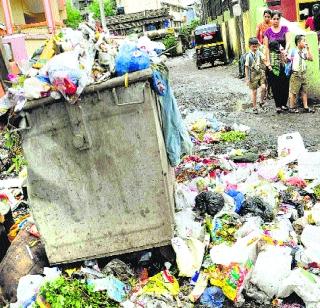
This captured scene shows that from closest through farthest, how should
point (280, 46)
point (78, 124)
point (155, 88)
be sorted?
point (78, 124) → point (155, 88) → point (280, 46)

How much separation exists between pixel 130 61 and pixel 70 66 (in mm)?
448

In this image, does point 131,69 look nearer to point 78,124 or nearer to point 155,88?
point 155,88

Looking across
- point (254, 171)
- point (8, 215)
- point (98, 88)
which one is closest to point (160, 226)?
point (98, 88)

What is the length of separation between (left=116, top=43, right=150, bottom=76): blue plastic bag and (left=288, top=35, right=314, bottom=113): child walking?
5.79 meters

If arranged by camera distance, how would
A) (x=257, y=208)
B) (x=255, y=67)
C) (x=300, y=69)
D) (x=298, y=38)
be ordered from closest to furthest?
1. (x=257, y=208)
2. (x=300, y=69)
3. (x=298, y=38)
4. (x=255, y=67)

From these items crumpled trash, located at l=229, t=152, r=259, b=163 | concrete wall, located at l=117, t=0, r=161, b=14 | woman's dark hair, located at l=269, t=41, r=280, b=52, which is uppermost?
concrete wall, located at l=117, t=0, r=161, b=14

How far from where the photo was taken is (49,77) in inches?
135

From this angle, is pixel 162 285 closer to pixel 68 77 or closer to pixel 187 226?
pixel 187 226

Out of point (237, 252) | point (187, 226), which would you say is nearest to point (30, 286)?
point (187, 226)

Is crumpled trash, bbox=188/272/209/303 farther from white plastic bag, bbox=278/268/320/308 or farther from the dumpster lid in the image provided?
the dumpster lid

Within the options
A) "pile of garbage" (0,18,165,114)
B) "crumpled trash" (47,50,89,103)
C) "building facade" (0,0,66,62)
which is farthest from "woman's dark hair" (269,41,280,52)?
"crumpled trash" (47,50,89,103)

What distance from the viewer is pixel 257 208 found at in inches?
165

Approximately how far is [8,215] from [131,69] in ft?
6.71

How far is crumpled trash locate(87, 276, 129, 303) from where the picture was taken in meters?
3.39
